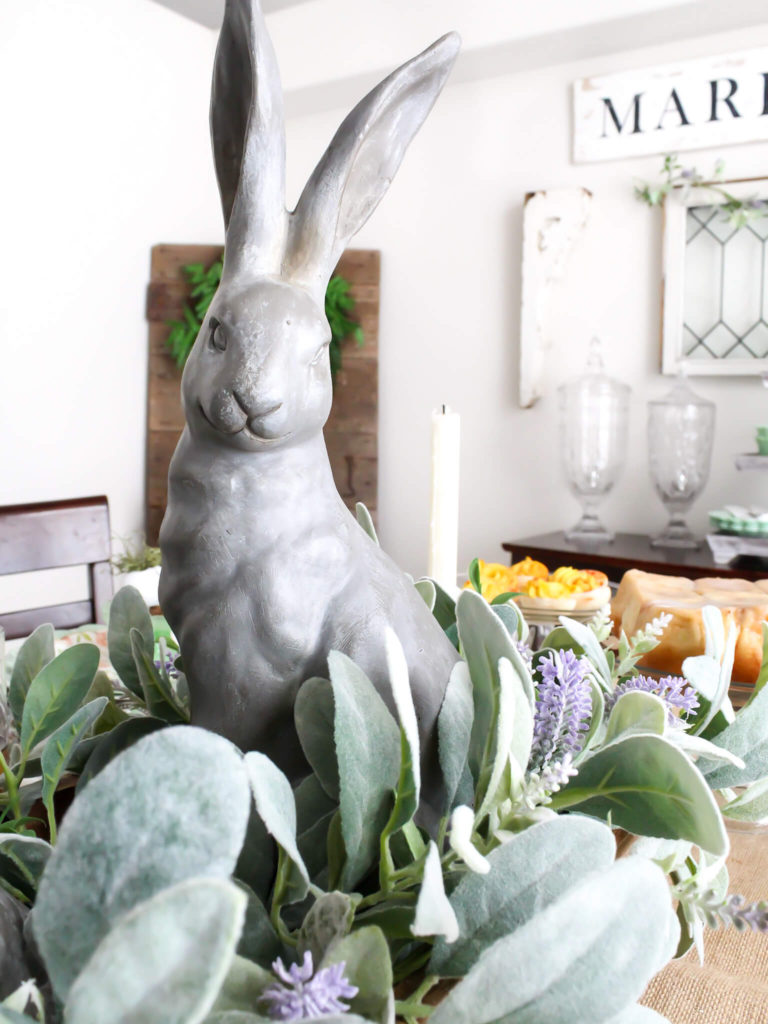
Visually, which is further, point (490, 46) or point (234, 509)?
point (490, 46)

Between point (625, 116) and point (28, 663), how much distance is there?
2.73 metres

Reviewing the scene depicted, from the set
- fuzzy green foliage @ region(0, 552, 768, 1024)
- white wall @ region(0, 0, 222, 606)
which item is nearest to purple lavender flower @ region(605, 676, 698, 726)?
fuzzy green foliage @ region(0, 552, 768, 1024)

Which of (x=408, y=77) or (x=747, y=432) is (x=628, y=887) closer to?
(x=408, y=77)

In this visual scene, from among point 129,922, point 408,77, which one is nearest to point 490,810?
point 129,922

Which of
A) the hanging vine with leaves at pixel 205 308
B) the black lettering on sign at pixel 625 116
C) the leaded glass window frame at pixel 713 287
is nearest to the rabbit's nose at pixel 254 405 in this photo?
the leaded glass window frame at pixel 713 287

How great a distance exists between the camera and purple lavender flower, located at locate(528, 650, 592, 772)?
0.34m

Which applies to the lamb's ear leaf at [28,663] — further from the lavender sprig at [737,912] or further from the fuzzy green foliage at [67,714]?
the lavender sprig at [737,912]

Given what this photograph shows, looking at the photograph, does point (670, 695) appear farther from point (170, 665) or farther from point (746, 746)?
point (170, 665)

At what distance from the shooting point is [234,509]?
0.34 meters

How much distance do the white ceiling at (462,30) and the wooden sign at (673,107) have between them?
0.34 ft

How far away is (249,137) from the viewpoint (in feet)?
1.08

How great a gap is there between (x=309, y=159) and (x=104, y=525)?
7.28ft

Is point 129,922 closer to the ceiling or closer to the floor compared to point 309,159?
closer to the floor

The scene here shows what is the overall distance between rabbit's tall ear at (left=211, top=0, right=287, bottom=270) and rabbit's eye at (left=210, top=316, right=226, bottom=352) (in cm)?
3
